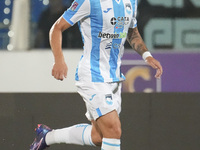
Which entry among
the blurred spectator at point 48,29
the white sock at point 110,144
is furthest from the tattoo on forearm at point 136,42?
the blurred spectator at point 48,29

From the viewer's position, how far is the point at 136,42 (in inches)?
202

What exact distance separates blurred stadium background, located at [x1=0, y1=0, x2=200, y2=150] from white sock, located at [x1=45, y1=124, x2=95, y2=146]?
91cm

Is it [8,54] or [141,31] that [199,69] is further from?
[8,54]

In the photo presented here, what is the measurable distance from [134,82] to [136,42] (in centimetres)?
120

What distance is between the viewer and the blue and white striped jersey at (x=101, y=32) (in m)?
4.74

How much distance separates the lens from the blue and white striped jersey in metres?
4.74

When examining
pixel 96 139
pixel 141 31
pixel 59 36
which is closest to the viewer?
pixel 59 36

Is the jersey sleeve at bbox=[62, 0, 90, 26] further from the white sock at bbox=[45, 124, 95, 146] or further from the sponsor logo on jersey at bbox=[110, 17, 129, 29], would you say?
the white sock at bbox=[45, 124, 95, 146]

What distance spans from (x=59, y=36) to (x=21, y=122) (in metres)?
1.85

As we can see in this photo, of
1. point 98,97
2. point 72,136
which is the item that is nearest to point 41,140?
point 72,136

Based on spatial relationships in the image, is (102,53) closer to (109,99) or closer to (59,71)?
(109,99)

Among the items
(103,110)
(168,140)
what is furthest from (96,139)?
(168,140)

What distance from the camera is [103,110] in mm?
4707

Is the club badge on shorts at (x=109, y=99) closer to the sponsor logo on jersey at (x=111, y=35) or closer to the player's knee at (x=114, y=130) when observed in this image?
the player's knee at (x=114, y=130)
